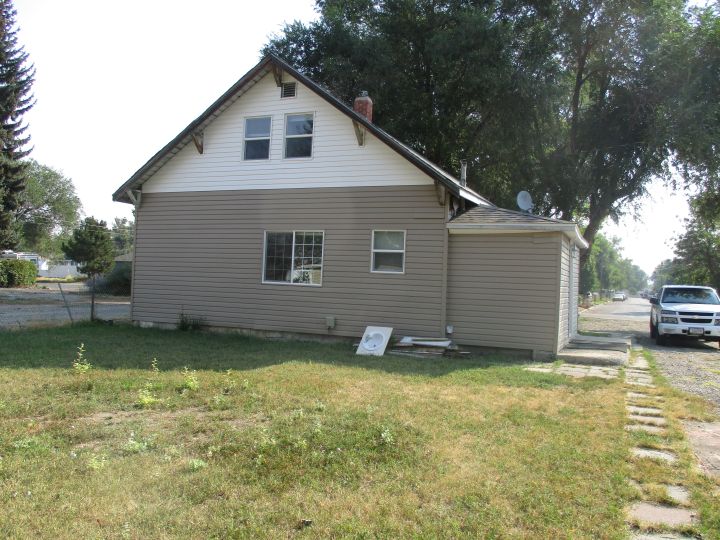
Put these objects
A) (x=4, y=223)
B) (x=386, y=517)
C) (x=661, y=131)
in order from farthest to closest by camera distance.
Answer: (x=4, y=223), (x=661, y=131), (x=386, y=517)

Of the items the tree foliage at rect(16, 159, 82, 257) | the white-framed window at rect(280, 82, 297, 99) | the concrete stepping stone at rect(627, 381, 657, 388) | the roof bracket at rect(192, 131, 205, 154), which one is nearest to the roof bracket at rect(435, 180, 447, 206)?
the white-framed window at rect(280, 82, 297, 99)

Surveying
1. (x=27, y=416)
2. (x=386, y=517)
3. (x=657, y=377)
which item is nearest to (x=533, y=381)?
(x=657, y=377)

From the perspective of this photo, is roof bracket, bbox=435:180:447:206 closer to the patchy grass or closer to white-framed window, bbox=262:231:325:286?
white-framed window, bbox=262:231:325:286

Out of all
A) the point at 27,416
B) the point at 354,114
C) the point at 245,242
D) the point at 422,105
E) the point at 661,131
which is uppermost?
the point at 422,105

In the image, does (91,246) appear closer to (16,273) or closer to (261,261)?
(16,273)

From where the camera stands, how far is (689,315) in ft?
48.9

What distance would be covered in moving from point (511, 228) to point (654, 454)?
21.1 feet

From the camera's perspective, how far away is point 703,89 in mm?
18094

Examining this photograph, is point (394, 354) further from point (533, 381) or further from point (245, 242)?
point (245, 242)

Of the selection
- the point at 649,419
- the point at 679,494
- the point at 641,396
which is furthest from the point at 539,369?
the point at 679,494

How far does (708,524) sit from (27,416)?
609cm

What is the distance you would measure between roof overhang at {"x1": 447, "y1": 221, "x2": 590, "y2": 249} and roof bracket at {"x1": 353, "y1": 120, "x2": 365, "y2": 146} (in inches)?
110

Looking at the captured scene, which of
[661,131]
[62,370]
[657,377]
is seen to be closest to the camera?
[62,370]

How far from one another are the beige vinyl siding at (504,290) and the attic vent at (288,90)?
5284 mm
